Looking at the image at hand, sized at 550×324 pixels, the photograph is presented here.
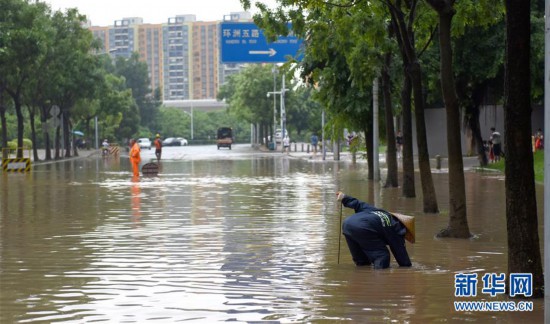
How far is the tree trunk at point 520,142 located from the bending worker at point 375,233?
1.98 meters

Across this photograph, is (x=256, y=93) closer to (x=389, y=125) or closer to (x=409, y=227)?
(x=389, y=125)

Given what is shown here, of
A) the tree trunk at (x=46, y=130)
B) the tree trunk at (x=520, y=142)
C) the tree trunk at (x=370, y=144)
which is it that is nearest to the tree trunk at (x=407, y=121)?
the tree trunk at (x=370, y=144)

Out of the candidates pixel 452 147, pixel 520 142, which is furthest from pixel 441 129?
pixel 520 142

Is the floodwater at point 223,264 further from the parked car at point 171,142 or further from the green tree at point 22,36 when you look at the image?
the parked car at point 171,142

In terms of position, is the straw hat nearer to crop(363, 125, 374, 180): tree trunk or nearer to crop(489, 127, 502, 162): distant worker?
crop(363, 125, 374, 180): tree trunk

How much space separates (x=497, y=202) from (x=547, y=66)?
1672 centimetres

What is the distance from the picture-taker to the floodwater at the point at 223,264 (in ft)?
31.3

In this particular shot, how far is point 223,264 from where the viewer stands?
42.7 ft

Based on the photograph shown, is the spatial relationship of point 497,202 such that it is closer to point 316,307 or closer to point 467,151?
point 316,307

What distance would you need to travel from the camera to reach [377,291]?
10609 mm

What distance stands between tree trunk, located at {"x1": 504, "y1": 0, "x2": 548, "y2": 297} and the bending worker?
198 centimetres

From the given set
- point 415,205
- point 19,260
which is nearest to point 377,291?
point 19,260

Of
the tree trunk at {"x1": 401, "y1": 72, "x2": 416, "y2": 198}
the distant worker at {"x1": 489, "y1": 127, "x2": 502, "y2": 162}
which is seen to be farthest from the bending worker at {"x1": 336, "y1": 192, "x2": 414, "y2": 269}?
the distant worker at {"x1": 489, "y1": 127, "x2": 502, "y2": 162}

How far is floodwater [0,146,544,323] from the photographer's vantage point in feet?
31.3
